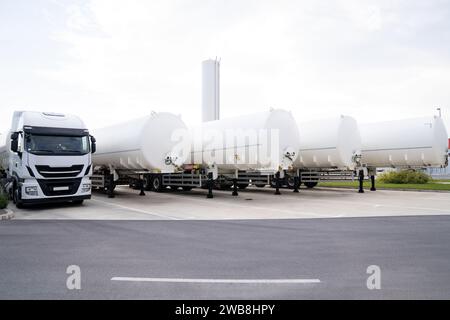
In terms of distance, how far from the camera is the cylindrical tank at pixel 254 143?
1636 cm

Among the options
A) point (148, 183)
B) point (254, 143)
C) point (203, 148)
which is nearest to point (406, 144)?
point (254, 143)

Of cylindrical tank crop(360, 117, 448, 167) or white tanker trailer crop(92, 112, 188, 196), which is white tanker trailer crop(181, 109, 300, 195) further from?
cylindrical tank crop(360, 117, 448, 167)

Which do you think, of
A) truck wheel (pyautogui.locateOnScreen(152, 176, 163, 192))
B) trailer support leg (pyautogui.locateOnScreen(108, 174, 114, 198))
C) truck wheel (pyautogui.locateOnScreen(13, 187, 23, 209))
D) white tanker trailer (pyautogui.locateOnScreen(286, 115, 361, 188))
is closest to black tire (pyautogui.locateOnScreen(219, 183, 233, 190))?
truck wheel (pyautogui.locateOnScreen(152, 176, 163, 192))

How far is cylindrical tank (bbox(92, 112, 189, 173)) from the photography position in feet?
51.9

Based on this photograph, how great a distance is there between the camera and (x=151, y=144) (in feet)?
52.1

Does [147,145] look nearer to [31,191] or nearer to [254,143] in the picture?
[254,143]

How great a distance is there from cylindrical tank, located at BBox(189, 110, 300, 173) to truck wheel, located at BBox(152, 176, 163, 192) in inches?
164

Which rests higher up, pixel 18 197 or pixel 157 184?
pixel 157 184

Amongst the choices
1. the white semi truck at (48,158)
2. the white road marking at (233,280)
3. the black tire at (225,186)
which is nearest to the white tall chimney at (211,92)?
the black tire at (225,186)

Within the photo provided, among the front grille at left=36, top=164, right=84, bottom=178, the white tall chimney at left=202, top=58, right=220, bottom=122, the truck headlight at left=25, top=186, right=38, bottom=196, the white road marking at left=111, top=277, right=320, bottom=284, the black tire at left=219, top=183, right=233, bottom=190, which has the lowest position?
the white road marking at left=111, top=277, right=320, bottom=284

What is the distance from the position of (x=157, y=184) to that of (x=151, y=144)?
6250mm

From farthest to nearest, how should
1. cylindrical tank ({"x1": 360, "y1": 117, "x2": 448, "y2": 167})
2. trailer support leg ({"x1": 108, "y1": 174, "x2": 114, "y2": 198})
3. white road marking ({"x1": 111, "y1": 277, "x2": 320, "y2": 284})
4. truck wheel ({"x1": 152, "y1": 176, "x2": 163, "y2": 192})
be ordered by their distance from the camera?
truck wheel ({"x1": 152, "y1": 176, "x2": 163, "y2": 192}) → cylindrical tank ({"x1": 360, "y1": 117, "x2": 448, "y2": 167}) → trailer support leg ({"x1": 108, "y1": 174, "x2": 114, "y2": 198}) → white road marking ({"x1": 111, "y1": 277, "x2": 320, "y2": 284})

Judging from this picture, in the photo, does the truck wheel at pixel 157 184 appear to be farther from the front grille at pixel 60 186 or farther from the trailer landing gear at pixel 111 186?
the front grille at pixel 60 186
